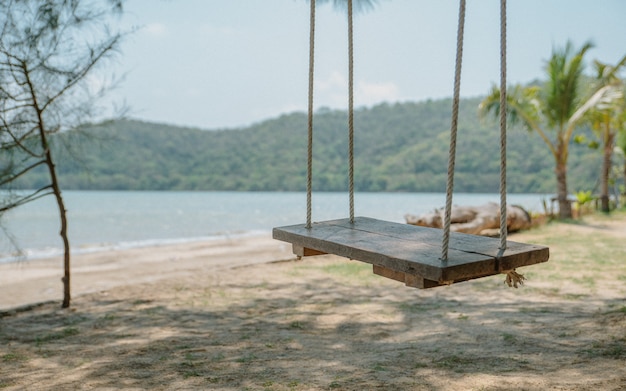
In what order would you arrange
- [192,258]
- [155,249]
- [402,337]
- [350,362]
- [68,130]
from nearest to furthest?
1. [350,362]
2. [402,337]
3. [68,130]
4. [192,258]
5. [155,249]

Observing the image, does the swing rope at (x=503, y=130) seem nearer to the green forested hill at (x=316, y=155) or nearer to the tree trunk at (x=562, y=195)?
the tree trunk at (x=562, y=195)

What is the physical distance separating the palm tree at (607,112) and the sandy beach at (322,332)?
6729mm

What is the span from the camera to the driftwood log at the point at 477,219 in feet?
39.4

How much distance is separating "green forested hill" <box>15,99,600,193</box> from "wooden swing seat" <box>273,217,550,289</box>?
44.0m

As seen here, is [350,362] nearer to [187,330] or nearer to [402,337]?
[402,337]

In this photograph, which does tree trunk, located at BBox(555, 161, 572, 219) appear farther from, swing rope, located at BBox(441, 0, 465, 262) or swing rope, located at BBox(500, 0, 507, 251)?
swing rope, located at BBox(441, 0, 465, 262)

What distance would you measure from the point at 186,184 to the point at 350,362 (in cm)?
5481

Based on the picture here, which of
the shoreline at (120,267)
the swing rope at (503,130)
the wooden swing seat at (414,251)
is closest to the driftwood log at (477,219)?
the shoreline at (120,267)

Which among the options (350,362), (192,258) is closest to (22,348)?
(350,362)

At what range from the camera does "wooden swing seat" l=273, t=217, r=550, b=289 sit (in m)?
2.26

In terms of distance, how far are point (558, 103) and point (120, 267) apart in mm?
11319

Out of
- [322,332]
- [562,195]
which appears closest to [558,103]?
[562,195]

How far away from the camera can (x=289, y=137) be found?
59.1 meters

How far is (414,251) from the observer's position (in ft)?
8.33
